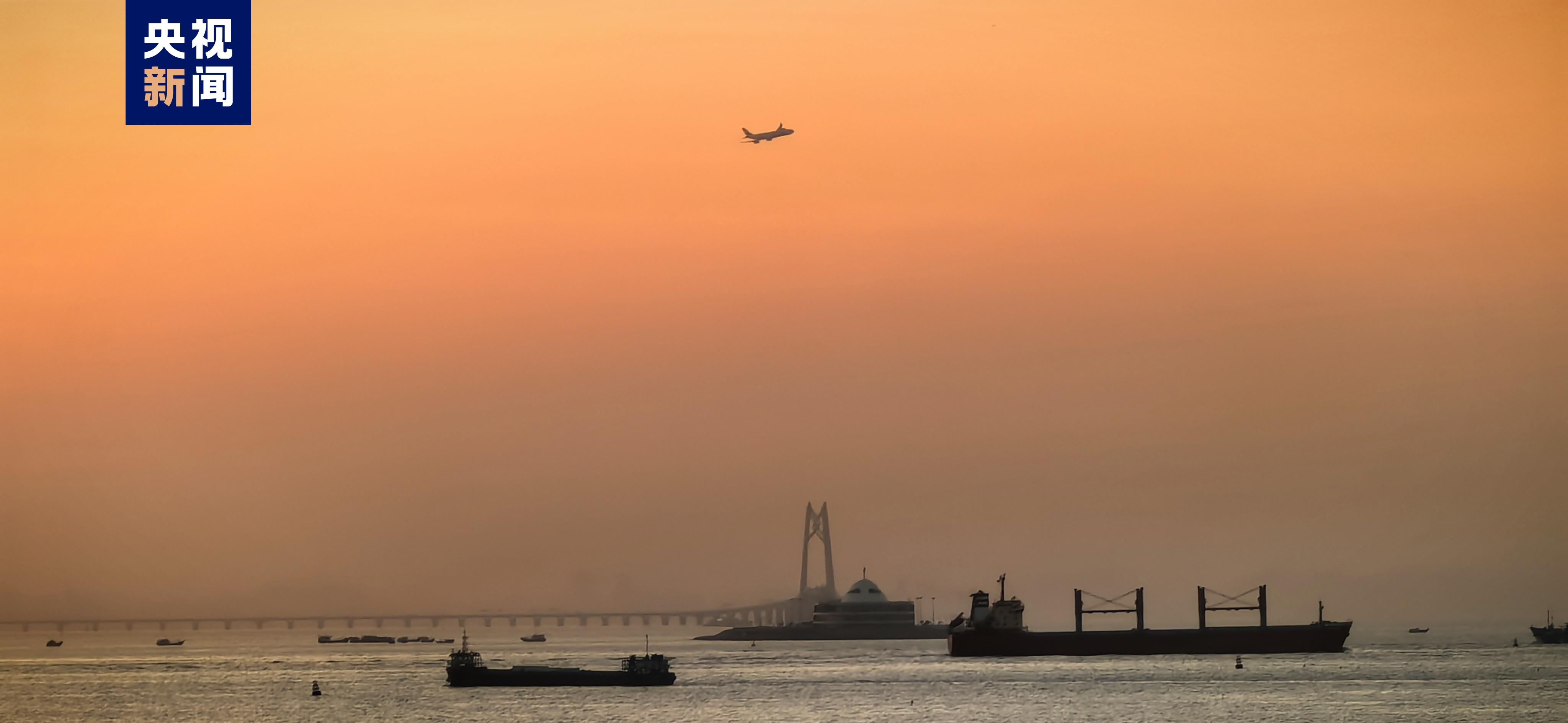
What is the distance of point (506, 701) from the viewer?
313 feet

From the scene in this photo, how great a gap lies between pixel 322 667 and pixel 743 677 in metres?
56.0

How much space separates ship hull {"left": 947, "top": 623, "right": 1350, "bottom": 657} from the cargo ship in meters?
0.05

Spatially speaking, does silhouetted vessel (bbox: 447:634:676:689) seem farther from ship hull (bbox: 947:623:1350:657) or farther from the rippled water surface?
ship hull (bbox: 947:623:1350:657)

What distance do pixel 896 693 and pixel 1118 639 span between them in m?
54.0

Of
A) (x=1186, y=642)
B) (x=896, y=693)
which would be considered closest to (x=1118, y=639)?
(x=1186, y=642)

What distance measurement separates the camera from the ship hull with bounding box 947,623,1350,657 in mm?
143250

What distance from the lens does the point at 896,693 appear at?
96125mm

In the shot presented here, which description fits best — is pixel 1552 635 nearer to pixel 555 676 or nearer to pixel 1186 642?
pixel 1186 642

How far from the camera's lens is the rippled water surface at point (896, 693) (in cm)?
8338

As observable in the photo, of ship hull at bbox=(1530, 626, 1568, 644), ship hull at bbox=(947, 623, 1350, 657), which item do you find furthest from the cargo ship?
ship hull at bbox=(1530, 626, 1568, 644)

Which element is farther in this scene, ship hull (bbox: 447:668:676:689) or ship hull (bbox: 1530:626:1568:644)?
ship hull (bbox: 1530:626:1568:644)

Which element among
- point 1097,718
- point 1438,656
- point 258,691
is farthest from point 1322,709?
point 1438,656

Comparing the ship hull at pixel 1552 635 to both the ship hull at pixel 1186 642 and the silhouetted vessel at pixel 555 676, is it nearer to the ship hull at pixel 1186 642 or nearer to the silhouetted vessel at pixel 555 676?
the ship hull at pixel 1186 642

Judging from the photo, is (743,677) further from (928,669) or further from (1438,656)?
(1438,656)
